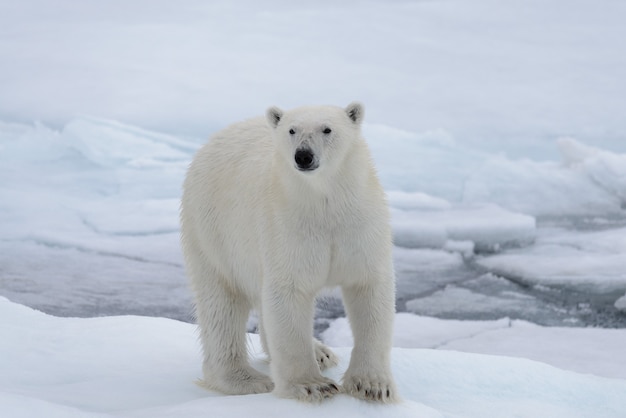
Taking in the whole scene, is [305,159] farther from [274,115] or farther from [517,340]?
[517,340]

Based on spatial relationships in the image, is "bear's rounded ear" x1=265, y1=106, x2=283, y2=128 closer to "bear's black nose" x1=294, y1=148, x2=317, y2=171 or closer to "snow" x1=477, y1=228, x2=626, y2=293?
"bear's black nose" x1=294, y1=148, x2=317, y2=171

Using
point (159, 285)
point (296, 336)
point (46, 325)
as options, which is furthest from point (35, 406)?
point (159, 285)

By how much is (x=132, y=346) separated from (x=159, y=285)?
316 cm

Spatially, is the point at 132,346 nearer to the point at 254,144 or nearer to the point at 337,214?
the point at 254,144

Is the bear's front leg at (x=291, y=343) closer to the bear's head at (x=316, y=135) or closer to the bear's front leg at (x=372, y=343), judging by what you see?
the bear's front leg at (x=372, y=343)

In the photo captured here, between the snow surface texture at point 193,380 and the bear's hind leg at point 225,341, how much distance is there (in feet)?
0.42

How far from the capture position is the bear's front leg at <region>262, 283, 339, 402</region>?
10.7ft

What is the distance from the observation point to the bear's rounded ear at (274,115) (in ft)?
11.0

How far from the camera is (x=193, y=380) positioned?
412cm

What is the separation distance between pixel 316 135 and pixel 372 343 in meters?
0.86

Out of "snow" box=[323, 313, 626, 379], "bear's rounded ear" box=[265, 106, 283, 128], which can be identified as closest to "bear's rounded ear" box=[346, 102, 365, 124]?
"bear's rounded ear" box=[265, 106, 283, 128]

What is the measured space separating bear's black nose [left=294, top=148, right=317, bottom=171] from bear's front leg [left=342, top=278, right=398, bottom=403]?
59 centimetres

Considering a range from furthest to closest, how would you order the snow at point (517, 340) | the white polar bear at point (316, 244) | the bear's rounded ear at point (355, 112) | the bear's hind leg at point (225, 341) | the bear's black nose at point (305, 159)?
the snow at point (517, 340) → the bear's hind leg at point (225, 341) → the bear's rounded ear at point (355, 112) → the white polar bear at point (316, 244) → the bear's black nose at point (305, 159)

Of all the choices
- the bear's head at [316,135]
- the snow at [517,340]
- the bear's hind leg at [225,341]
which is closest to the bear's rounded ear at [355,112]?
the bear's head at [316,135]
